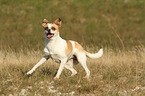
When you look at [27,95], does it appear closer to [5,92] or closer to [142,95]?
[5,92]

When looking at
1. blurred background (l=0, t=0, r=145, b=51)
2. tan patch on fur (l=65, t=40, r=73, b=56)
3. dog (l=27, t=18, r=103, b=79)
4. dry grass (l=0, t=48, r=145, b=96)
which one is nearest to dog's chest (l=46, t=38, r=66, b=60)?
dog (l=27, t=18, r=103, b=79)

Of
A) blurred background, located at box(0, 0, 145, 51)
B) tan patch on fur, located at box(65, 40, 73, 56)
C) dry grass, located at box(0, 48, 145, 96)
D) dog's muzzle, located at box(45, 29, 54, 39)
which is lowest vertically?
blurred background, located at box(0, 0, 145, 51)

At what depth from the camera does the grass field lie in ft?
18.2

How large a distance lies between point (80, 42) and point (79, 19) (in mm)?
8427

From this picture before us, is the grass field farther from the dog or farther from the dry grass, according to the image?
the dog

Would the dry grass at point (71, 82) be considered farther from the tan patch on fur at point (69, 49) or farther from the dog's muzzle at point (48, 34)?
the dog's muzzle at point (48, 34)

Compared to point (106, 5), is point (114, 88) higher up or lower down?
higher up

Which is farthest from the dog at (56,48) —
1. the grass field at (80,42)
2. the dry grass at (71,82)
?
the grass field at (80,42)

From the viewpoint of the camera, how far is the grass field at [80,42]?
18.2ft

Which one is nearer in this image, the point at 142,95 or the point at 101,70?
the point at 142,95

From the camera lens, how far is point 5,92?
16.9 feet

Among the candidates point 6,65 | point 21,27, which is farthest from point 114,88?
point 21,27

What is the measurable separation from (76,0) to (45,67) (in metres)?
20.3

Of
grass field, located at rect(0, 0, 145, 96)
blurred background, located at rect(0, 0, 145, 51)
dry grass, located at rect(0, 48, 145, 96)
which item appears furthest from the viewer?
blurred background, located at rect(0, 0, 145, 51)
